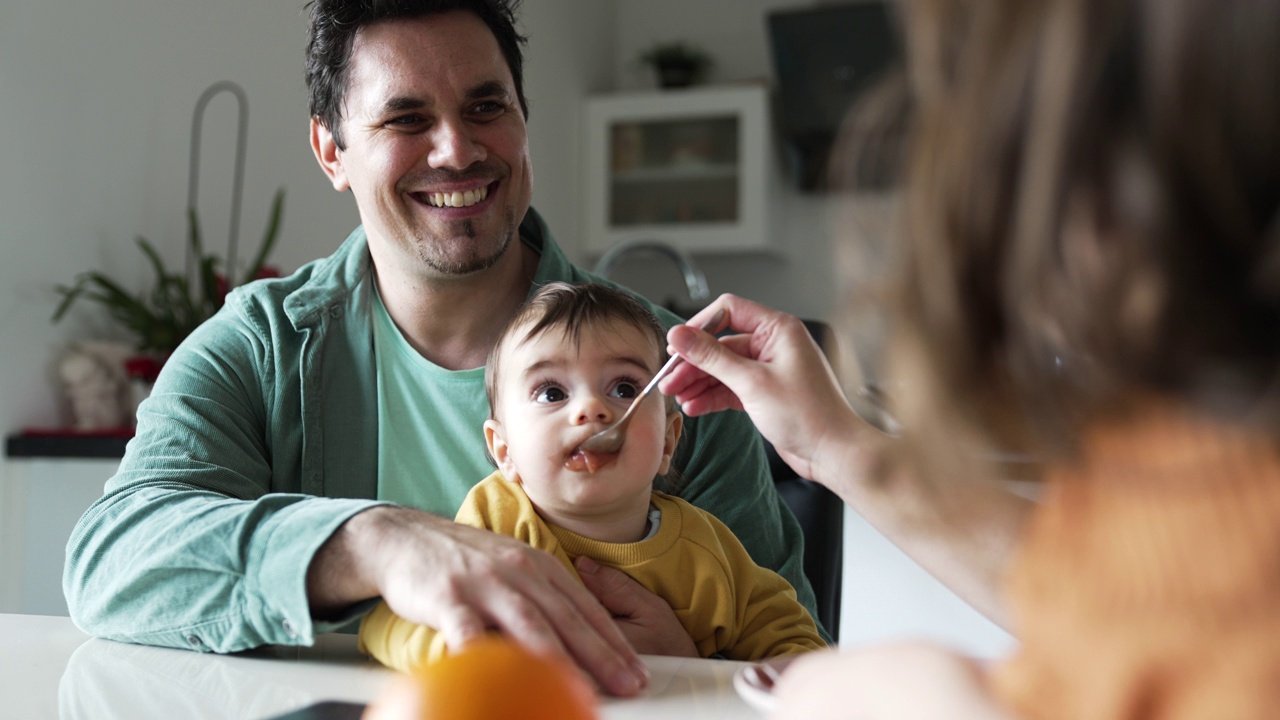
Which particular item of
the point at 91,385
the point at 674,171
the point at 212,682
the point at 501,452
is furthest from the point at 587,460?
the point at 674,171

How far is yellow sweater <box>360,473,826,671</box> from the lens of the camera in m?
1.08

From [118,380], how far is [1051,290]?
244 centimetres

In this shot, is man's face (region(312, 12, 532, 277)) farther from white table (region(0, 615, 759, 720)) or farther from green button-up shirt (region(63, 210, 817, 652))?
white table (region(0, 615, 759, 720))

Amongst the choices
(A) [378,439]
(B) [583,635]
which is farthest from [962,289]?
(A) [378,439]

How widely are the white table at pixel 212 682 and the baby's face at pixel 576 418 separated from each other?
0.78ft

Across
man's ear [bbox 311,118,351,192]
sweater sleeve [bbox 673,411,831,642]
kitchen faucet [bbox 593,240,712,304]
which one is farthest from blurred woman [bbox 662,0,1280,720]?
kitchen faucet [bbox 593,240,712,304]

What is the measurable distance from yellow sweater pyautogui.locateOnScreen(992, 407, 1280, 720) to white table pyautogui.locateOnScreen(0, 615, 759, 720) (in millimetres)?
387

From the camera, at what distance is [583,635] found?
76 centimetres

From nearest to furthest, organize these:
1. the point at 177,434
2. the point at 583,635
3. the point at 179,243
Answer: the point at 583,635, the point at 177,434, the point at 179,243

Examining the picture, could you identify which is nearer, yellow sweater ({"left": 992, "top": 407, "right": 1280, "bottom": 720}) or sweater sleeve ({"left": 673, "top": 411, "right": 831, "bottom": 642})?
yellow sweater ({"left": 992, "top": 407, "right": 1280, "bottom": 720})

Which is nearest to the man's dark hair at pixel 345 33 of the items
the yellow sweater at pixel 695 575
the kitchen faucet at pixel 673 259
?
the yellow sweater at pixel 695 575

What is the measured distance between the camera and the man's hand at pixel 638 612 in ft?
3.36

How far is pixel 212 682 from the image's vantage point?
811 mm

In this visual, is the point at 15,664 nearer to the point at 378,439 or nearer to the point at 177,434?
the point at 177,434
